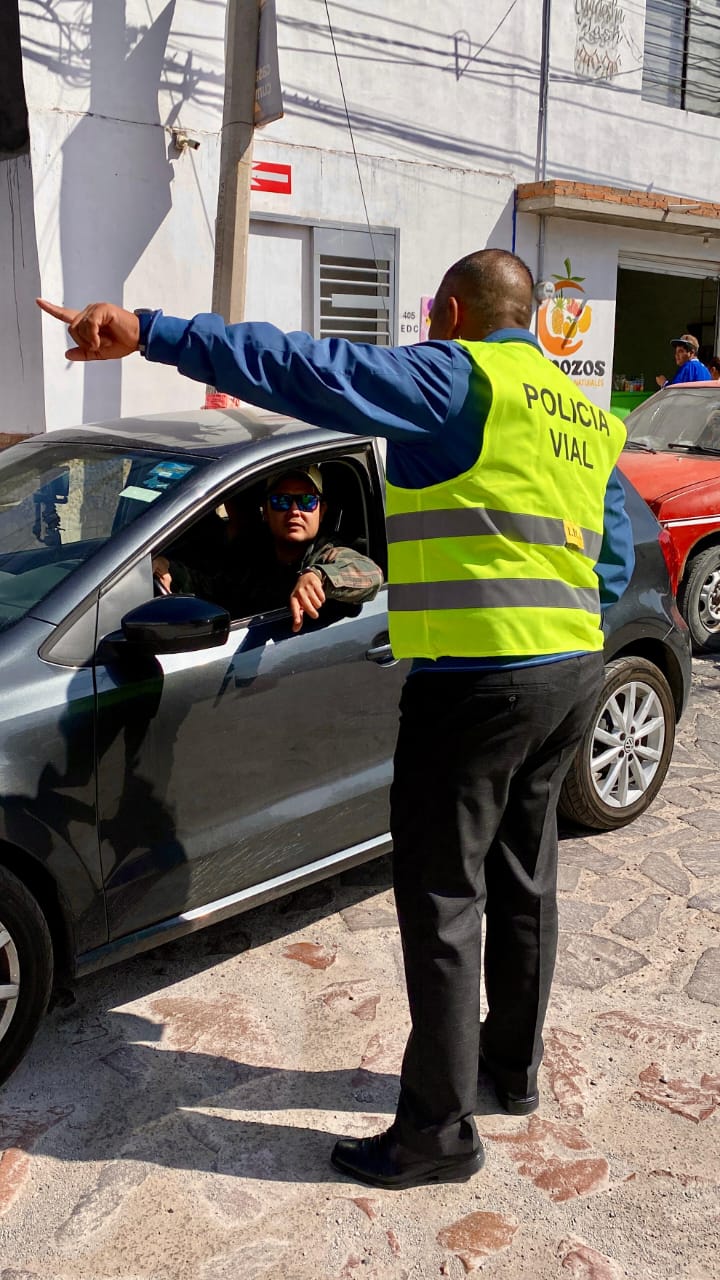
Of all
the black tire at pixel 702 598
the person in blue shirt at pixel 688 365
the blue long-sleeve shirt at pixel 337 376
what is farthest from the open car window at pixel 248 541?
the person in blue shirt at pixel 688 365

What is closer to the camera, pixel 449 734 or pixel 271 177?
pixel 449 734

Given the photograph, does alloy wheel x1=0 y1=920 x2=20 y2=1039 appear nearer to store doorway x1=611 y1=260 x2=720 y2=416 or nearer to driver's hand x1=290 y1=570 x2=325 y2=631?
driver's hand x1=290 y1=570 x2=325 y2=631

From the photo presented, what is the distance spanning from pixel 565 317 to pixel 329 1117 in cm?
1094

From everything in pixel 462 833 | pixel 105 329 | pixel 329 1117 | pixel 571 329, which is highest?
pixel 571 329

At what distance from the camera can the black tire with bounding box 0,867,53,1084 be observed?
2674 millimetres

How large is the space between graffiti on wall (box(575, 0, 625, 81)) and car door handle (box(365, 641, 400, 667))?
10.4 metres

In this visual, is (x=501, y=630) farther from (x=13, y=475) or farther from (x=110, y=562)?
(x=13, y=475)

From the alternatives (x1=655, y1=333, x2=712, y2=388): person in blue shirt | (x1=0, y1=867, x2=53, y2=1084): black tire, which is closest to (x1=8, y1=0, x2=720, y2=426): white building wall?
(x1=655, y1=333, x2=712, y2=388): person in blue shirt

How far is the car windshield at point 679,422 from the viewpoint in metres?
8.16

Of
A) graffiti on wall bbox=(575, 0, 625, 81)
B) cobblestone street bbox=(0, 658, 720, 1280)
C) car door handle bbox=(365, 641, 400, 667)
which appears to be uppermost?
graffiti on wall bbox=(575, 0, 625, 81)

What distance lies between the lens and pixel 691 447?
812 cm

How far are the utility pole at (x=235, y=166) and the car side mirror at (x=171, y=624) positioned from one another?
6108 mm

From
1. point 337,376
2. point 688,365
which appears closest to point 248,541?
point 337,376

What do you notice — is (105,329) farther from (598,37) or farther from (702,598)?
(598,37)
